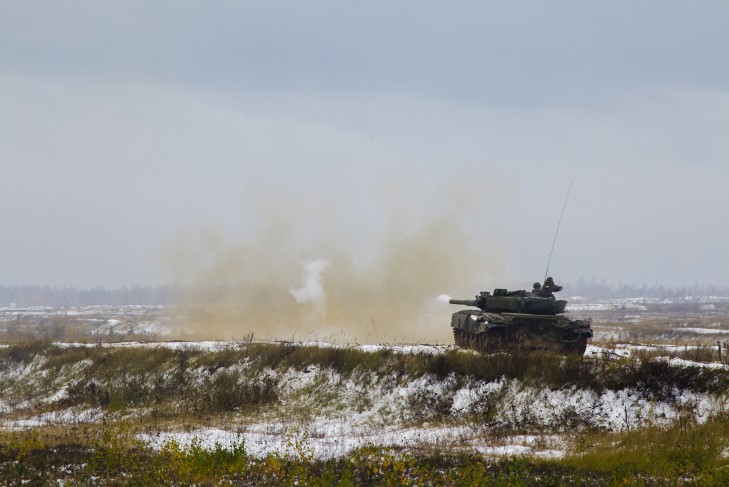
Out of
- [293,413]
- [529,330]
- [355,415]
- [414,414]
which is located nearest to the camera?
[414,414]

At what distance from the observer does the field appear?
14922mm

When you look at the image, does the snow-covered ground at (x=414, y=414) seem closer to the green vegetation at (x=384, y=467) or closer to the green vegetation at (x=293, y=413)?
the green vegetation at (x=293, y=413)

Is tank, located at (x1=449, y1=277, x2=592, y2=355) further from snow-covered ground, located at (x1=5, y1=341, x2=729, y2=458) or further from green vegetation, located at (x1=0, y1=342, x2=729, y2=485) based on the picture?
green vegetation, located at (x1=0, y1=342, x2=729, y2=485)

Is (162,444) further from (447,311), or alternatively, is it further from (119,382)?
(447,311)

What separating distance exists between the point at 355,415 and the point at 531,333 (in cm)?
857

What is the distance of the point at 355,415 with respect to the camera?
81.7 feet

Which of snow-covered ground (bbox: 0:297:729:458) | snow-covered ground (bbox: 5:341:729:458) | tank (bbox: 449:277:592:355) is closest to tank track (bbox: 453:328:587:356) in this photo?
tank (bbox: 449:277:592:355)

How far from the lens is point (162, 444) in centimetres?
1873

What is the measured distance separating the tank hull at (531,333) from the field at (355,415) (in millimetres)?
1725

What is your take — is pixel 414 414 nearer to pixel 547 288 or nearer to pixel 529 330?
pixel 529 330

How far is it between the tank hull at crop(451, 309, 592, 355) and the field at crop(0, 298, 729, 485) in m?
1.73

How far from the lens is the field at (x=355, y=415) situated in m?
14.9

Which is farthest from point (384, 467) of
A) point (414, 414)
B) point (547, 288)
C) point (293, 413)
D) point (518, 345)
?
point (547, 288)

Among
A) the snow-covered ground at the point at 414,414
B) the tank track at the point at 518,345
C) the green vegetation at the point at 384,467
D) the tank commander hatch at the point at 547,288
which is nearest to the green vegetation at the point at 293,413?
the green vegetation at the point at 384,467
